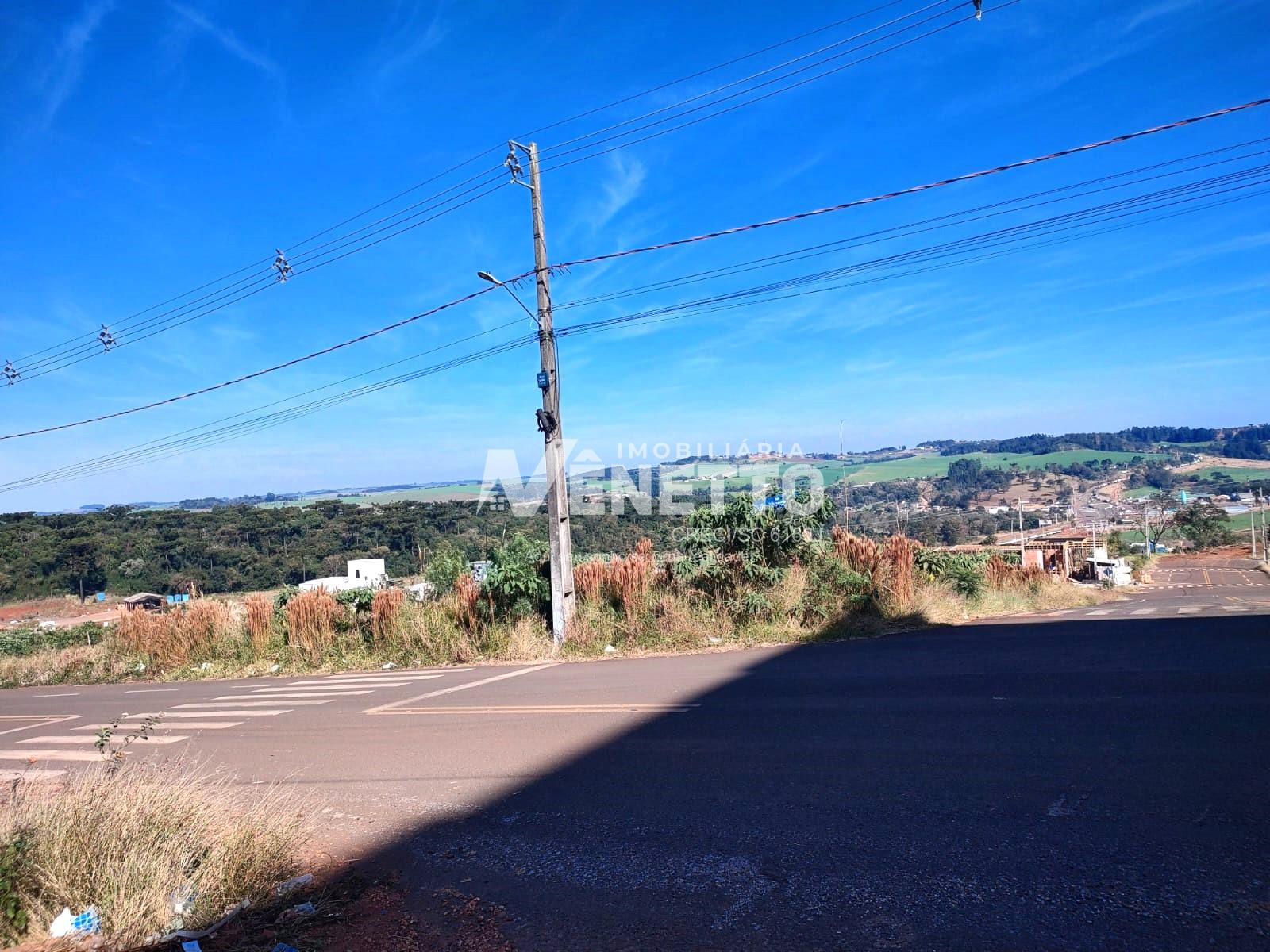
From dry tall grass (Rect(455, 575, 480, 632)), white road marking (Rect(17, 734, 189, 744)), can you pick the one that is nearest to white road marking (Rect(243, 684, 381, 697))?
white road marking (Rect(17, 734, 189, 744))

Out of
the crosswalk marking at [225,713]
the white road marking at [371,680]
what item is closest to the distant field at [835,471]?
the white road marking at [371,680]

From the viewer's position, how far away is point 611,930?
3.87 meters

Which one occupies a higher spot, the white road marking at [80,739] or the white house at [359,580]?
the white house at [359,580]

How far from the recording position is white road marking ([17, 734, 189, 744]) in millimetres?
9988

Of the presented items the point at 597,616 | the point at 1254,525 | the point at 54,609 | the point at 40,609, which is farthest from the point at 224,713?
the point at 1254,525

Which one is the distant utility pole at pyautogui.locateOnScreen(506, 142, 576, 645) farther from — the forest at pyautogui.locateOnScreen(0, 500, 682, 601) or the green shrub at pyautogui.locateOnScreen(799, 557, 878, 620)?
the forest at pyautogui.locateOnScreen(0, 500, 682, 601)

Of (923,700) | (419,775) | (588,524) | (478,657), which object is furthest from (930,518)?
(419,775)

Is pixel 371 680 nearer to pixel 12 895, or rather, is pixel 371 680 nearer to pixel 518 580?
pixel 518 580

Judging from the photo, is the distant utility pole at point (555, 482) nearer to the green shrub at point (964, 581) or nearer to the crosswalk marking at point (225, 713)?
the crosswalk marking at point (225, 713)

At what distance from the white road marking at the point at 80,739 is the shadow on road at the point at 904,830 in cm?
623

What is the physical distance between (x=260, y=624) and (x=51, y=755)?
32.2ft

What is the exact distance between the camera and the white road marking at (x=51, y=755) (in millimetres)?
9383

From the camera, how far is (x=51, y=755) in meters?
9.66

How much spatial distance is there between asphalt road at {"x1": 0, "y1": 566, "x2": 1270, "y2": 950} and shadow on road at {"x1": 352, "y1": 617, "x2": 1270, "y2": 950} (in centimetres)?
2
